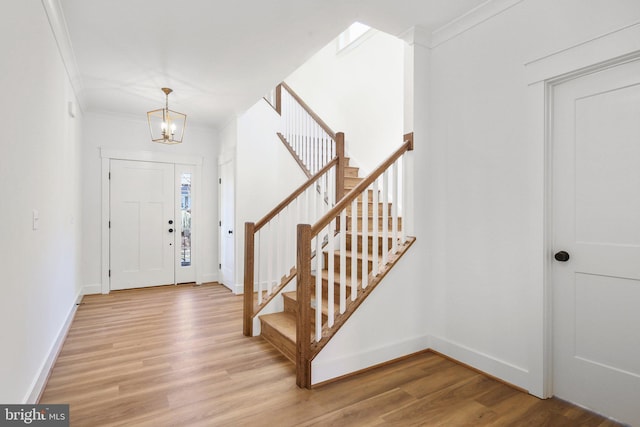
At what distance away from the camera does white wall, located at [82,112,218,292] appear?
15.5 ft

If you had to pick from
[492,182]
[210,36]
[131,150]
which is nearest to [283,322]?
[492,182]

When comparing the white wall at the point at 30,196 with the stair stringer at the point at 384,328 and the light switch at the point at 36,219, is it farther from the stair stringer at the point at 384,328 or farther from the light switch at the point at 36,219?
the stair stringer at the point at 384,328

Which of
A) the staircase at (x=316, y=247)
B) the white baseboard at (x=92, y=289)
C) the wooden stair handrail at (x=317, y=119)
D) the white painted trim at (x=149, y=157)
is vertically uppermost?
the wooden stair handrail at (x=317, y=119)

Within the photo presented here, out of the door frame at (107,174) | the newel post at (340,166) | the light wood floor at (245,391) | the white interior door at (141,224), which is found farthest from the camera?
the white interior door at (141,224)

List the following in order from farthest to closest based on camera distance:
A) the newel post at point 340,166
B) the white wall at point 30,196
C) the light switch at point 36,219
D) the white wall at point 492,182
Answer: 1. the newel post at point 340,166
2. the white wall at point 492,182
3. the light switch at point 36,219
4. the white wall at point 30,196

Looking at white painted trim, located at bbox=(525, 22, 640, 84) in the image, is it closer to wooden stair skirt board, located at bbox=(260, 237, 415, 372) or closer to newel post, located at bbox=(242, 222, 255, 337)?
wooden stair skirt board, located at bbox=(260, 237, 415, 372)

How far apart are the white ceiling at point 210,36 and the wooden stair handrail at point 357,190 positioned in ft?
3.09

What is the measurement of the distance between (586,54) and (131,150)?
209 inches

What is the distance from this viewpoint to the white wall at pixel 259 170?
4738 millimetres

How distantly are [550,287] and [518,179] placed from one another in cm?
70

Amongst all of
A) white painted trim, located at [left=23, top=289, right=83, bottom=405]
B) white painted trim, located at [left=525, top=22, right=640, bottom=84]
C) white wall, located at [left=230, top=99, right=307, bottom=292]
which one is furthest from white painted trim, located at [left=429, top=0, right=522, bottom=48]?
white painted trim, located at [left=23, top=289, right=83, bottom=405]

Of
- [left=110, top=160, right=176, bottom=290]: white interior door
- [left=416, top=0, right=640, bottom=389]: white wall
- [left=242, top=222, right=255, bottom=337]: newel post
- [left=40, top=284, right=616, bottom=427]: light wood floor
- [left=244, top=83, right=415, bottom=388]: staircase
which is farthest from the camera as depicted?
[left=110, top=160, right=176, bottom=290]: white interior door

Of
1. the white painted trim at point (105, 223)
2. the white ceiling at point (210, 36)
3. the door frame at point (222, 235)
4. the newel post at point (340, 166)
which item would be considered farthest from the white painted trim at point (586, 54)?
the white painted trim at point (105, 223)

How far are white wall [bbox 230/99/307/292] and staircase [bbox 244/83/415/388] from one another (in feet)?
0.57
